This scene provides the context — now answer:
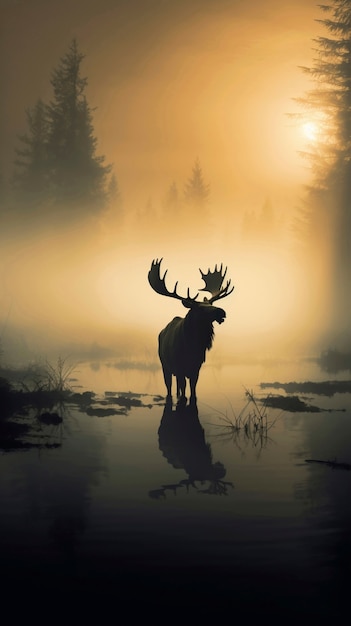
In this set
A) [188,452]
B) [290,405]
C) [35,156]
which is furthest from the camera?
[35,156]

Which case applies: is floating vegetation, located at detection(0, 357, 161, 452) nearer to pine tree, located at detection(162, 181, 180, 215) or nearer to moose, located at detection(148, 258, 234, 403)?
moose, located at detection(148, 258, 234, 403)

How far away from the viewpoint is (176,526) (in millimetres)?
5992

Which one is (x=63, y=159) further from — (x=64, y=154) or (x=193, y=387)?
(x=193, y=387)

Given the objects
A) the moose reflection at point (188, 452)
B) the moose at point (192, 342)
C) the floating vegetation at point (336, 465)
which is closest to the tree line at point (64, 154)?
the moose at point (192, 342)

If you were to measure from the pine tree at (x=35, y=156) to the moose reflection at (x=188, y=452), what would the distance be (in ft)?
101

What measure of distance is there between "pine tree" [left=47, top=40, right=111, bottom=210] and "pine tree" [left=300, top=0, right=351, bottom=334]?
453 inches

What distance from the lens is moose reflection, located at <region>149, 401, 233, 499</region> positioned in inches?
289

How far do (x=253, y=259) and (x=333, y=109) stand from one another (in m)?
28.3

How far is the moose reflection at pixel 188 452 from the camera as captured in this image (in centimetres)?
734

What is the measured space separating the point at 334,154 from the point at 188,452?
31111mm

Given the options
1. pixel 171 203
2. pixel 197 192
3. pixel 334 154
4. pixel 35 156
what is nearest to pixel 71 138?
pixel 35 156

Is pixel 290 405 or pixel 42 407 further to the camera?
pixel 290 405

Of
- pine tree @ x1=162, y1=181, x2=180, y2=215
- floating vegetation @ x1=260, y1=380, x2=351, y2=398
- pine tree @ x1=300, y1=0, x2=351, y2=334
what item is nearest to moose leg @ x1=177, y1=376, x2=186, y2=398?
floating vegetation @ x1=260, y1=380, x2=351, y2=398

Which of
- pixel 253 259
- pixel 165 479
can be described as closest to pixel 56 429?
pixel 165 479
